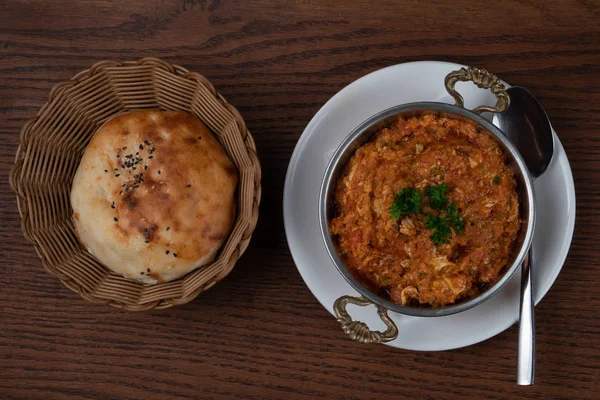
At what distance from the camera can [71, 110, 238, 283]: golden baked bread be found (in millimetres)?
2602

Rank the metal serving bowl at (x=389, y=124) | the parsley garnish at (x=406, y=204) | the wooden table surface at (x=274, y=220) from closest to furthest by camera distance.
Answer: the parsley garnish at (x=406, y=204)
the metal serving bowl at (x=389, y=124)
the wooden table surface at (x=274, y=220)

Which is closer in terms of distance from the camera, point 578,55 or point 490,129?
point 490,129

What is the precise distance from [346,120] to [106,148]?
1.16 metres

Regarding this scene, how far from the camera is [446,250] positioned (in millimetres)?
2389

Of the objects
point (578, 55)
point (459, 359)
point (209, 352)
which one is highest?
point (578, 55)

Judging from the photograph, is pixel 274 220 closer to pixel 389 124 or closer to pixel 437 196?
pixel 389 124

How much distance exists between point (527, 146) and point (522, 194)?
34 centimetres

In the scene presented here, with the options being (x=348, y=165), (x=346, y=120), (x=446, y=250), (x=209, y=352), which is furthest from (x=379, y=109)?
(x=209, y=352)

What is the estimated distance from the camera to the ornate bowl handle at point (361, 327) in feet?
8.00

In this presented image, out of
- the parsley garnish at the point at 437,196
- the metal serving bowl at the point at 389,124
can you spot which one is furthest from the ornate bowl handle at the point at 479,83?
the parsley garnish at the point at 437,196

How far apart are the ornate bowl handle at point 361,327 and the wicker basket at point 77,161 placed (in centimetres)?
53

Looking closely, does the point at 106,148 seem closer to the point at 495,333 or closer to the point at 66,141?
the point at 66,141

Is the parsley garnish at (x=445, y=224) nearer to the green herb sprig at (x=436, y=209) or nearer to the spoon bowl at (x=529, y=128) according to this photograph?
the green herb sprig at (x=436, y=209)

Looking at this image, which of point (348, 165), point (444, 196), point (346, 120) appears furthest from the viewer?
point (346, 120)
